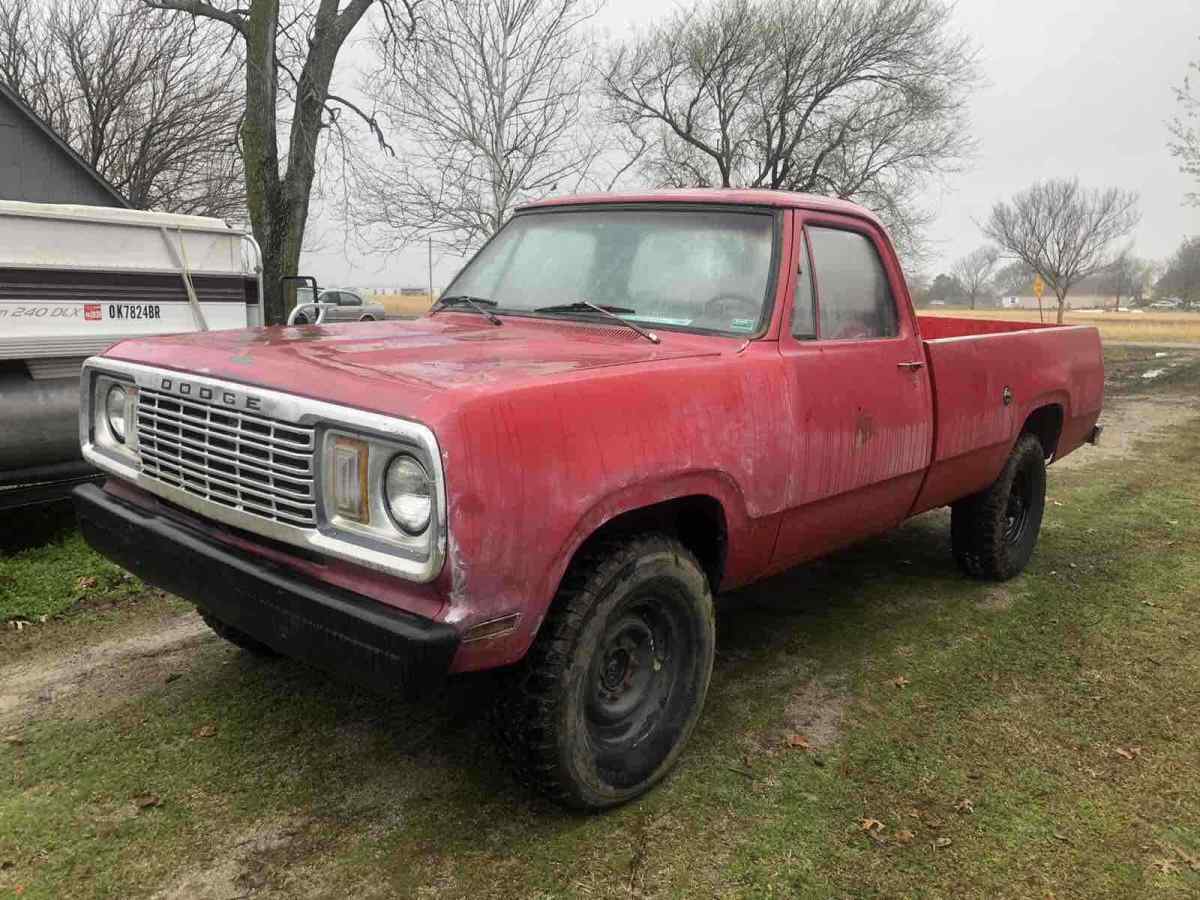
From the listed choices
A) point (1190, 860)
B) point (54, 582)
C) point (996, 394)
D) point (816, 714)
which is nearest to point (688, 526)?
point (816, 714)

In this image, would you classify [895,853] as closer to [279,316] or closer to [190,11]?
[279,316]

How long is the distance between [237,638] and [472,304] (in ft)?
5.42

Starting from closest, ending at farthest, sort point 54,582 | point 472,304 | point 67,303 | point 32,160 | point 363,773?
point 363,773 → point 472,304 → point 54,582 → point 67,303 → point 32,160

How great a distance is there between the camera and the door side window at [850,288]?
3.62m

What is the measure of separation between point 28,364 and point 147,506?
114 inches

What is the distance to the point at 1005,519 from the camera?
4.98 metres

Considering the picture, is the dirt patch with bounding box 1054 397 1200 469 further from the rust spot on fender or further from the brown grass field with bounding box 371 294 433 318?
the brown grass field with bounding box 371 294 433 318

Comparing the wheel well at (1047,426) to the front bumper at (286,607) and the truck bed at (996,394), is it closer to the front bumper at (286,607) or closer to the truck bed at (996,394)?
the truck bed at (996,394)

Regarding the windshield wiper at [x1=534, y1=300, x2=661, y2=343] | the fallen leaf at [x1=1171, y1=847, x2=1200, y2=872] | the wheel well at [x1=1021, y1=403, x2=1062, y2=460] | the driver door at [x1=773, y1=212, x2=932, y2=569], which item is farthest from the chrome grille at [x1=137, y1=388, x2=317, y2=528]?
the wheel well at [x1=1021, y1=403, x2=1062, y2=460]

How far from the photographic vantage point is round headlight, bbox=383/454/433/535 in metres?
2.21

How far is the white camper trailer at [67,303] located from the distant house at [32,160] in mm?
4803

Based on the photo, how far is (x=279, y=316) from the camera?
35.3 feet

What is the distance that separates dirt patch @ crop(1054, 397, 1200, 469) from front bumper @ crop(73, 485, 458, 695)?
7.49 meters

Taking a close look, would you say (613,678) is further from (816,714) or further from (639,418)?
(816,714)
